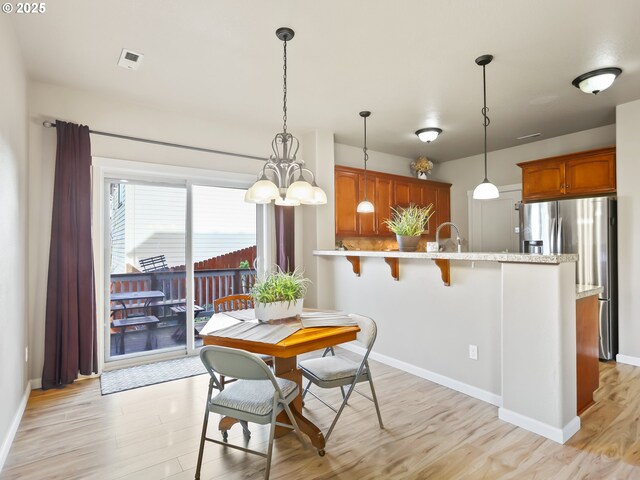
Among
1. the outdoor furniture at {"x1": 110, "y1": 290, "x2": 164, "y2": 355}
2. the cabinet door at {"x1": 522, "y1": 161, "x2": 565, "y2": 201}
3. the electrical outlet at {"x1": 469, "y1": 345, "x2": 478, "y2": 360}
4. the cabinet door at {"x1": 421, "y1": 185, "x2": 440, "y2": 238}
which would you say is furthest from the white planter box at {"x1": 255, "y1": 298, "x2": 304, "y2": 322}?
the cabinet door at {"x1": 421, "y1": 185, "x2": 440, "y2": 238}

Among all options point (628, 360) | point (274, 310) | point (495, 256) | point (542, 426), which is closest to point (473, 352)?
point (542, 426)

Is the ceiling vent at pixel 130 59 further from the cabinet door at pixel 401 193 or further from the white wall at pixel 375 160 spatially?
the cabinet door at pixel 401 193

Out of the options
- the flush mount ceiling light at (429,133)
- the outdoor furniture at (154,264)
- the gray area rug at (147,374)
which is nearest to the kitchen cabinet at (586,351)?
the flush mount ceiling light at (429,133)

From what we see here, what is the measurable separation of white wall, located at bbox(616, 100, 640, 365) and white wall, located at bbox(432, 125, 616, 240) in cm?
79

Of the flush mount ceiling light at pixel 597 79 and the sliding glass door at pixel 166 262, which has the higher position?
the flush mount ceiling light at pixel 597 79

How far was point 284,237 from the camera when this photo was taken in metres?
4.55

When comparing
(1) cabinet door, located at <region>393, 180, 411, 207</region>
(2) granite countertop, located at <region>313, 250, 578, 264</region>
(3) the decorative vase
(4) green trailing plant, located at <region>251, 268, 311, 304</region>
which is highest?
(1) cabinet door, located at <region>393, 180, 411, 207</region>

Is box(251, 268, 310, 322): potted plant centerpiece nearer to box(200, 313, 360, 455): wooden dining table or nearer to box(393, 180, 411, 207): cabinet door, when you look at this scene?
box(200, 313, 360, 455): wooden dining table

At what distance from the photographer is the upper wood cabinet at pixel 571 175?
4.08 metres

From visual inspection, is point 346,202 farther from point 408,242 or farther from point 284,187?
point 284,187

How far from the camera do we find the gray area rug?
3242 millimetres

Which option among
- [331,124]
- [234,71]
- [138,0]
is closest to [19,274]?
[138,0]

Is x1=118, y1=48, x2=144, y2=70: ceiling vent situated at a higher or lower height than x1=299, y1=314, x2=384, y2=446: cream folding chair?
higher

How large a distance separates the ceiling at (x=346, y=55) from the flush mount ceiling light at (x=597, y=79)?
90 mm
